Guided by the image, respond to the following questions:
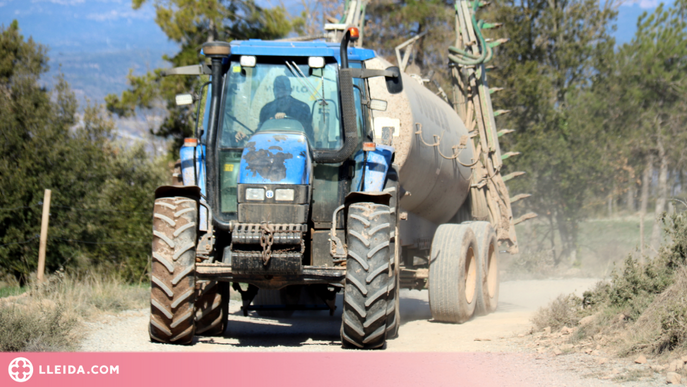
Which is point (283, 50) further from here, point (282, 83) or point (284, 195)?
point (284, 195)

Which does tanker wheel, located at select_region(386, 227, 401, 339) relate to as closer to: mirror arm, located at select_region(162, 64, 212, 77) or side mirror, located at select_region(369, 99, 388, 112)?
side mirror, located at select_region(369, 99, 388, 112)

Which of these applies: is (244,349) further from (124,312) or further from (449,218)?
(449,218)

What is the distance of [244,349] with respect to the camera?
22.7ft

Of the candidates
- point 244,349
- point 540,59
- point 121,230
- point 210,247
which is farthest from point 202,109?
point 540,59

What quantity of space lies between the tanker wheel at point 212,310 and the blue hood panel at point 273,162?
57.7 inches

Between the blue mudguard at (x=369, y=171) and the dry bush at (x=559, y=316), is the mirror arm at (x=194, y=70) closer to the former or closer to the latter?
the blue mudguard at (x=369, y=171)

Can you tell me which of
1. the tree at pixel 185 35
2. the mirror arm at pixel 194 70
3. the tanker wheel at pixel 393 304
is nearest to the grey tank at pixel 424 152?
the tanker wheel at pixel 393 304

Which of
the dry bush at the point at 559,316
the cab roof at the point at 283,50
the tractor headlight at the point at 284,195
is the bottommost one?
the dry bush at the point at 559,316

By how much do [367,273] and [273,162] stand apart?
1.35 meters

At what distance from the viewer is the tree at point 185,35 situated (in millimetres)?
21595

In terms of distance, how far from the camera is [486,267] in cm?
1106

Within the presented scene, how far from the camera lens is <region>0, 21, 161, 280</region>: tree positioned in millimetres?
14945

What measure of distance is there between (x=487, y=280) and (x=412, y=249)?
1.30m

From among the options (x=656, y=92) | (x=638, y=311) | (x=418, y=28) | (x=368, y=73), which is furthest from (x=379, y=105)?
(x=418, y=28)
